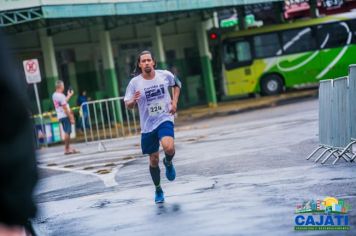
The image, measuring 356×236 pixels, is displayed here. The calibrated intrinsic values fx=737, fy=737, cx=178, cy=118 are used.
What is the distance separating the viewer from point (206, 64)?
111 feet

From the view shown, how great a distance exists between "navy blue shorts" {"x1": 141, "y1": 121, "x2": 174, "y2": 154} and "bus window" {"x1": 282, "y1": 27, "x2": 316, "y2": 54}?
2540cm

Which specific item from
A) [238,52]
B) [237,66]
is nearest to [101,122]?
[237,66]

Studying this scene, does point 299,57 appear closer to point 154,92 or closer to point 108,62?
point 108,62

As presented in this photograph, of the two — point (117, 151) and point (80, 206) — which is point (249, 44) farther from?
point (80, 206)

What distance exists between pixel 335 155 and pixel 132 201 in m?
3.58

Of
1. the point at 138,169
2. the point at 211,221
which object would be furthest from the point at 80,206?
the point at 138,169

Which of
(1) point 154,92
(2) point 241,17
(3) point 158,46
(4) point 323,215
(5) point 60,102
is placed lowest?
(4) point 323,215

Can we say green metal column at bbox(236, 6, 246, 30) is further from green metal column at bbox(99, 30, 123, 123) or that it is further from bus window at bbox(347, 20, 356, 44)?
green metal column at bbox(99, 30, 123, 123)

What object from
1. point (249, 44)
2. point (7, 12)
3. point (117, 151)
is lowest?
point (117, 151)

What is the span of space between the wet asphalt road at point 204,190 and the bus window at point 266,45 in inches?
693

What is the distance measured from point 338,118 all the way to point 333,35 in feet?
77.6

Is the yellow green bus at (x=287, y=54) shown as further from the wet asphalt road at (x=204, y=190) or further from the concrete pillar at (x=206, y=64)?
the wet asphalt road at (x=204, y=190)

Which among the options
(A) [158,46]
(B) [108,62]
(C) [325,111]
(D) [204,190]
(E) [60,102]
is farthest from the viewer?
(A) [158,46]

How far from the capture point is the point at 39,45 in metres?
29.9
